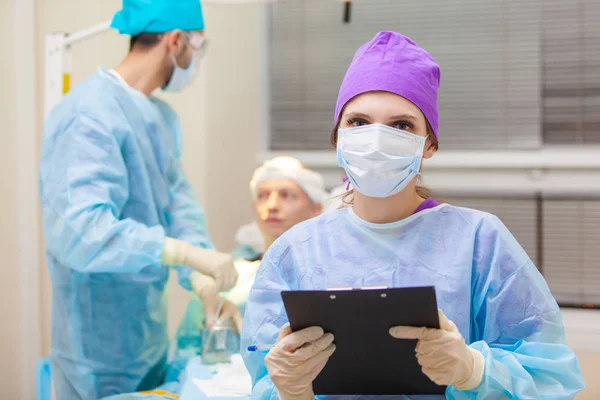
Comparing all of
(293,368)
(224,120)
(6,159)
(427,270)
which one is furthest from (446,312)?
(224,120)

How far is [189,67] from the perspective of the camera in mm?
2369

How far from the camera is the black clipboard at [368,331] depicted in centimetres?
107

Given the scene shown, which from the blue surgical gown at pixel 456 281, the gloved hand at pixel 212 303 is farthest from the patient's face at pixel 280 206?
the blue surgical gown at pixel 456 281

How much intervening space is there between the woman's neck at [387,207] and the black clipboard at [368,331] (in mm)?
298

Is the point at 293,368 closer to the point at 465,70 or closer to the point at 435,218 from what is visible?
the point at 435,218

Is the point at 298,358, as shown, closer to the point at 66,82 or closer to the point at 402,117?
the point at 402,117

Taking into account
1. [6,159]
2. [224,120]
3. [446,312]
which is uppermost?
[224,120]

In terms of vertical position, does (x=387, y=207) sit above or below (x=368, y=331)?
above

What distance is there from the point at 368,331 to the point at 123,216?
126cm

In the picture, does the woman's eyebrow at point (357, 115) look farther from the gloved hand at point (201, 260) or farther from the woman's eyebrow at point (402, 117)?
the gloved hand at point (201, 260)

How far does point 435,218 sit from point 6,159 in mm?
1832

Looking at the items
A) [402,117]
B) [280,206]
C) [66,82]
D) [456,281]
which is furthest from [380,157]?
[66,82]

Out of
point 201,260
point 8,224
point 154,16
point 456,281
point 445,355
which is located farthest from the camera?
point 8,224

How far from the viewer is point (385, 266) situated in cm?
133
